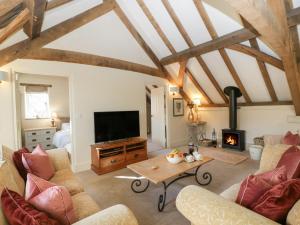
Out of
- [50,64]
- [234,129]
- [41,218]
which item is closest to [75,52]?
[50,64]

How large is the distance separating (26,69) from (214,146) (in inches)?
216

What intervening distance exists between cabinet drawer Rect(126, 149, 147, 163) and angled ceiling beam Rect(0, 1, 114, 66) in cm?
286

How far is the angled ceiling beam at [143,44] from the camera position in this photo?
4.21 meters

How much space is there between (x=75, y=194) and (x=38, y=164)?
2.03 feet

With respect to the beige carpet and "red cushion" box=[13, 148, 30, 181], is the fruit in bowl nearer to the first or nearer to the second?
the beige carpet

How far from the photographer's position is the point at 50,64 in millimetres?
3602

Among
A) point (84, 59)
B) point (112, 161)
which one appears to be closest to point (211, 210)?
point (112, 161)

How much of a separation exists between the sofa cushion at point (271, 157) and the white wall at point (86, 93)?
328 centimetres

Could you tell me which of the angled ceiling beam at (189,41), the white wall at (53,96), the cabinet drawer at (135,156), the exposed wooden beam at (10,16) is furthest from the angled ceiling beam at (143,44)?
the white wall at (53,96)

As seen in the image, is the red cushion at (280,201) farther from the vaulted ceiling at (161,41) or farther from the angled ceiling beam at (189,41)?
the angled ceiling beam at (189,41)

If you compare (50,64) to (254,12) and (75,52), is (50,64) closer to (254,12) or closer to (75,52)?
(75,52)

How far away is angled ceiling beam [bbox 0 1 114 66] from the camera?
3.16 metres

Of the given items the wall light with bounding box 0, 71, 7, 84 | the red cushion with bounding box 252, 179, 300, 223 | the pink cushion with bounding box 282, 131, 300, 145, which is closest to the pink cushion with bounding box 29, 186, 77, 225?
the red cushion with bounding box 252, 179, 300, 223

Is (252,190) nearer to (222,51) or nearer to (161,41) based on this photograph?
(222,51)
